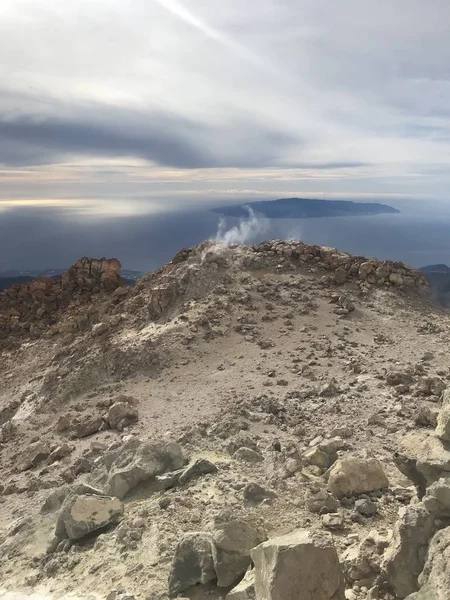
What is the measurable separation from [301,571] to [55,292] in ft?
84.5

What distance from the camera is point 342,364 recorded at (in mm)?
14211

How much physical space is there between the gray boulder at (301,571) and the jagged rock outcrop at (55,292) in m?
23.0

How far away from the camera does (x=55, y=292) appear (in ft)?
92.2

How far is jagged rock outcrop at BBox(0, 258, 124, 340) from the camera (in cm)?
2653

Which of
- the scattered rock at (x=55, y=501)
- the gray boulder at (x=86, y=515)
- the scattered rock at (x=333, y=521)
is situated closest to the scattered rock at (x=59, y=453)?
the scattered rock at (x=55, y=501)

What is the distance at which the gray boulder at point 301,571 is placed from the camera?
4.51 metres

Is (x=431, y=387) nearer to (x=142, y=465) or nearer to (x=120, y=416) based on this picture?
(x=142, y=465)

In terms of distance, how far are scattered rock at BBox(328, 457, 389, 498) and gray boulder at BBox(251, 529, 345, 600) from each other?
7.33ft

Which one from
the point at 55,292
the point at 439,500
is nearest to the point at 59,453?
the point at 439,500

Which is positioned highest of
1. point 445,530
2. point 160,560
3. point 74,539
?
point 445,530

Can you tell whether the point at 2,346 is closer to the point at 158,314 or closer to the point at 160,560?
the point at 158,314

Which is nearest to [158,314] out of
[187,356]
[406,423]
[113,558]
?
[187,356]

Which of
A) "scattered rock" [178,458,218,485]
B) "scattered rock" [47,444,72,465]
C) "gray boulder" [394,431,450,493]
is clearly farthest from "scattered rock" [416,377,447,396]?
"scattered rock" [47,444,72,465]

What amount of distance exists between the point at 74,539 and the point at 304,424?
5.06 metres
